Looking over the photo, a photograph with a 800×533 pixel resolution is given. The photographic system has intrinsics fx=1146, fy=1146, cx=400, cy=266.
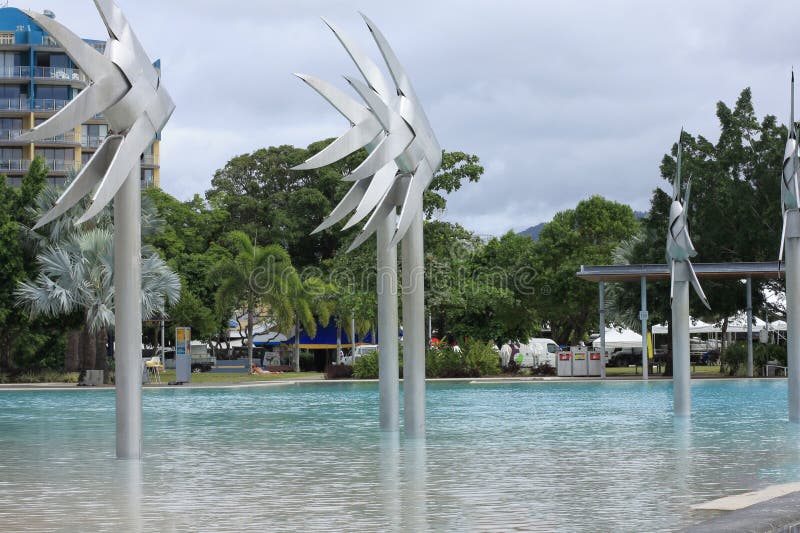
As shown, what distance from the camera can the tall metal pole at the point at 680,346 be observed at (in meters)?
22.2

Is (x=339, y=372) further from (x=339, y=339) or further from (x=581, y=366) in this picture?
(x=339, y=339)

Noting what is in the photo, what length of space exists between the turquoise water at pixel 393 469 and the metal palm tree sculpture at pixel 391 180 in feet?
4.55

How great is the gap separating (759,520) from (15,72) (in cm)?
9530

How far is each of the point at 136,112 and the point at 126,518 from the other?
19.5 ft

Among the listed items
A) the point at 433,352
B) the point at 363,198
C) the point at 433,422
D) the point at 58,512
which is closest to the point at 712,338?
the point at 433,352

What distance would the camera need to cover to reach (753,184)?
47375 mm

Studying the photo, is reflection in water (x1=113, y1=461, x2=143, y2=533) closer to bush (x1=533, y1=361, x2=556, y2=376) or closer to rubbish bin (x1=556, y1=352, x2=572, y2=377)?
rubbish bin (x1=556, y1=352, x2=572, y2=377)

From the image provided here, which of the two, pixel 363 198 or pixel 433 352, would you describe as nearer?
pixel 363 198

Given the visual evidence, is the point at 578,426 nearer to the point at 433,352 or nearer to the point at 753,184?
the point at 433,352

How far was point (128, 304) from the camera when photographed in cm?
1452

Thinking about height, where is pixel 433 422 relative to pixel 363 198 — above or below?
below

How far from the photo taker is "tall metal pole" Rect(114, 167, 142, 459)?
1449cm

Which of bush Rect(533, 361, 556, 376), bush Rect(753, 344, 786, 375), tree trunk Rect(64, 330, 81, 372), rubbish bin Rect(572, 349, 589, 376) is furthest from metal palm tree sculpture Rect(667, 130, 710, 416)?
tree trunk Rect(64, 330, 81, 372)

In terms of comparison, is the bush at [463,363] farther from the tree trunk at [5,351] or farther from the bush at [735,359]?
the tree trunk at [5,351]
